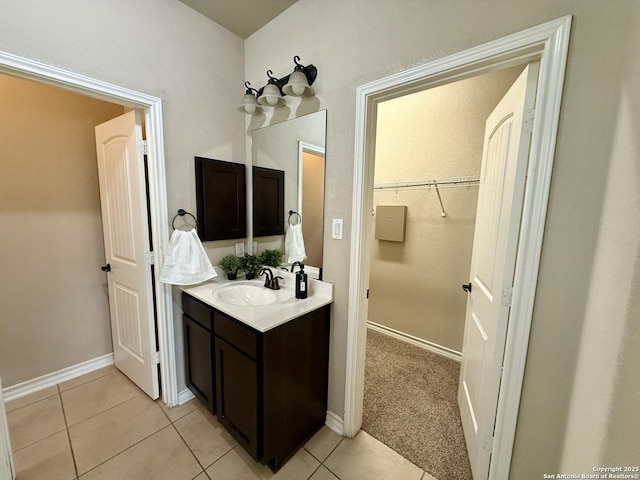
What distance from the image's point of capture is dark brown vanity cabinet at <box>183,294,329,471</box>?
4.33ft

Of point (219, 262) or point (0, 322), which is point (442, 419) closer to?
point (219, 262)

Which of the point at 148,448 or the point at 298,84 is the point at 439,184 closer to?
the point at 298,84

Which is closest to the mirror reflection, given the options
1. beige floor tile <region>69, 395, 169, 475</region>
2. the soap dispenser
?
the soap dispenser

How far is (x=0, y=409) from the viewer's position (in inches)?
45.9

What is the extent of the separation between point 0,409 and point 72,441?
2.11 feet

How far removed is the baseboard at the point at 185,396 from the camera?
6.31 ft

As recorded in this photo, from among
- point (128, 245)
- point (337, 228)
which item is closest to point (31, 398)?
point (128, 245)

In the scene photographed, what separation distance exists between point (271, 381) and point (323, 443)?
2.20 ft

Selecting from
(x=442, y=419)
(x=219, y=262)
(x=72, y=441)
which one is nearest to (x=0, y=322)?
(x=72, y=441)

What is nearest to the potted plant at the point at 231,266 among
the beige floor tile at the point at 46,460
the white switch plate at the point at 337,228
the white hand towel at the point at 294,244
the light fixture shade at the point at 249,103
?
the white hand towel at the point at 294,244

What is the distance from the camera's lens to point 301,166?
182 centimetres

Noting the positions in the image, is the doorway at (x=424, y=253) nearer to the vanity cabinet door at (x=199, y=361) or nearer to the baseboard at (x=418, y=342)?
the baseboard at (x=418, y=342)

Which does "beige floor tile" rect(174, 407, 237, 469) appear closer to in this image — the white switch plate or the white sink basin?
the white sink basin

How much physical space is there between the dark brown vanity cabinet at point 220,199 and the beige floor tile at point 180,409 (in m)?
1.22
